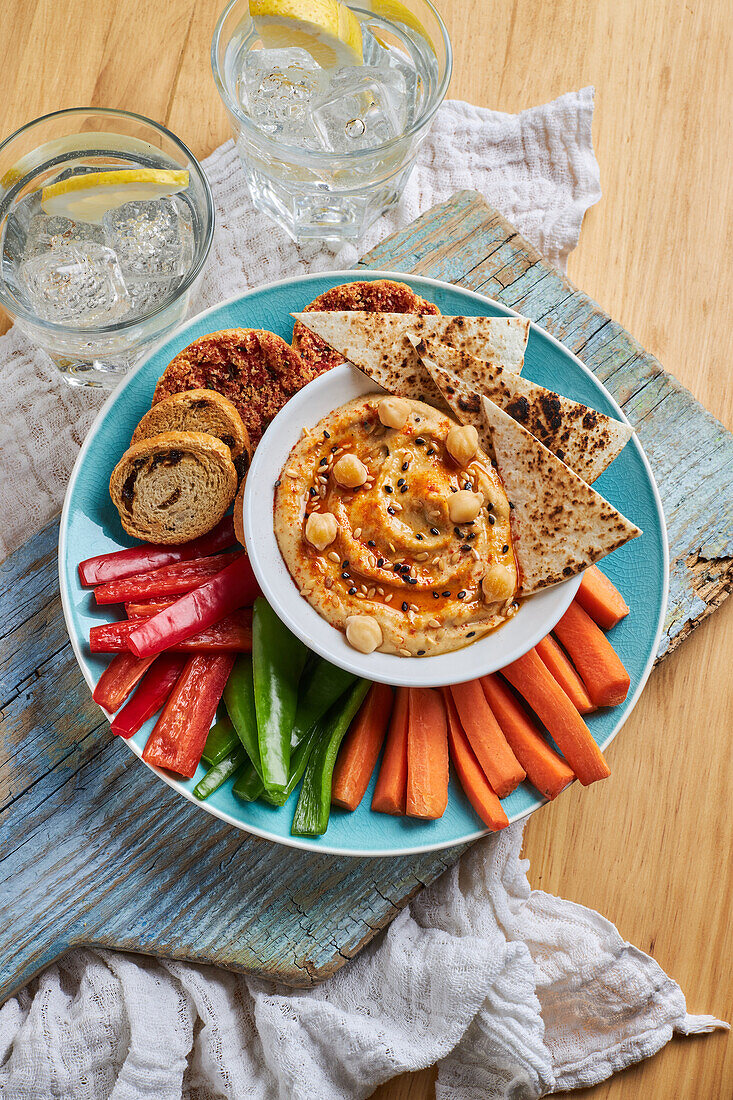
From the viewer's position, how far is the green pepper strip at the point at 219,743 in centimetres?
345

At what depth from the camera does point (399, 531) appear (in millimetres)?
3215

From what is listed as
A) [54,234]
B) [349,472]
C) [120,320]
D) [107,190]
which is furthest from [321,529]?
[54,234]

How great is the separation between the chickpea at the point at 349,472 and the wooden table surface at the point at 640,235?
1.95 metres

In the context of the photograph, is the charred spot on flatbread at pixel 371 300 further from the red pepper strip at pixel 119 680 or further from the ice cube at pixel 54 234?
the red pepper strip at pixel 119 680

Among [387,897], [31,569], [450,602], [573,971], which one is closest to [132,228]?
[31,569]

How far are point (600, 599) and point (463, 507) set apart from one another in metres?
0.84

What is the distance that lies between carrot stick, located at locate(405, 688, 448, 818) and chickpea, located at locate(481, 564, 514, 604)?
1.78 feet

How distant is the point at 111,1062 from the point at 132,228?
355 cm

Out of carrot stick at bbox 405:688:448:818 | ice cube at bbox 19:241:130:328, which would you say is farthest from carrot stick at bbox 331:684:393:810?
ice cube at bbox 19:241:130:328

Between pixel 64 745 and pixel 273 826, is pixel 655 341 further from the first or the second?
pixel 64 745

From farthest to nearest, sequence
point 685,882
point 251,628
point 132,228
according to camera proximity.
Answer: point 685,882, point 132,228, point 251,628

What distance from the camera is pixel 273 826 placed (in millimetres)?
3414

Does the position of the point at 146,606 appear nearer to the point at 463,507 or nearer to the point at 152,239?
the point at 463,507

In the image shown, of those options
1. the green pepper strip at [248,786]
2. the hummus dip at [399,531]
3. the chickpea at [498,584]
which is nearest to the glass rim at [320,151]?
the hummus dip at [399,531]
